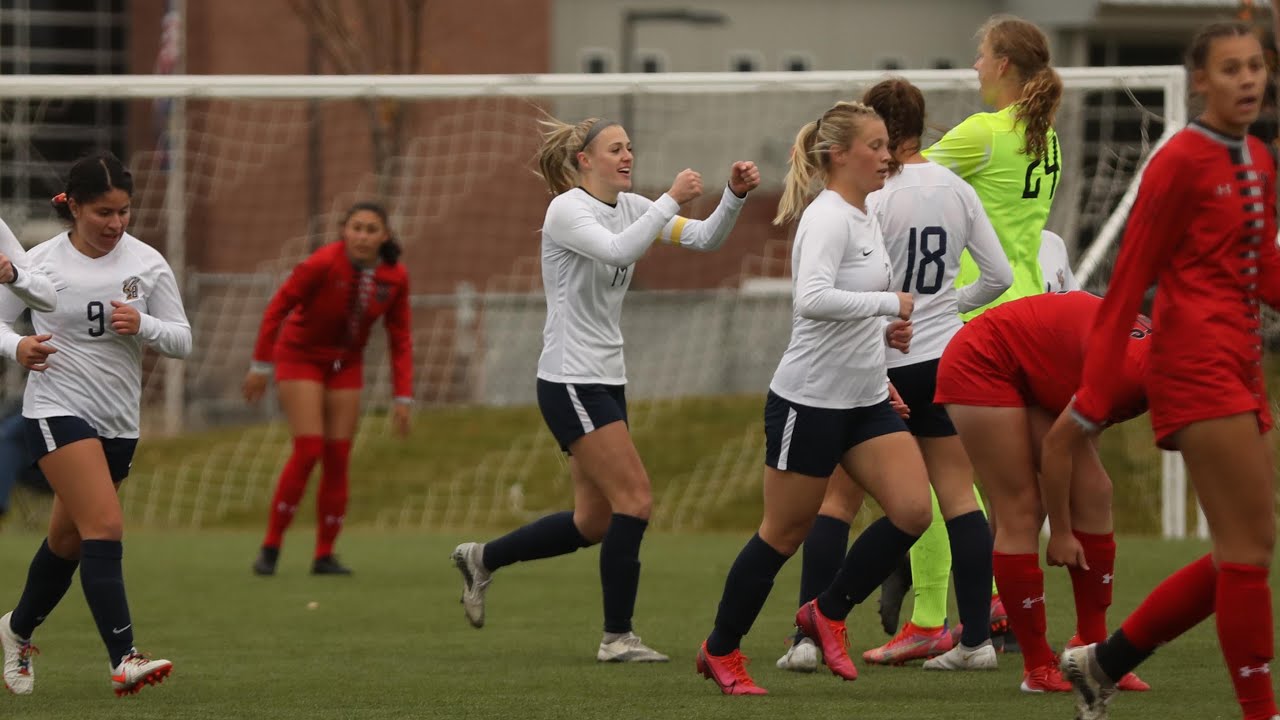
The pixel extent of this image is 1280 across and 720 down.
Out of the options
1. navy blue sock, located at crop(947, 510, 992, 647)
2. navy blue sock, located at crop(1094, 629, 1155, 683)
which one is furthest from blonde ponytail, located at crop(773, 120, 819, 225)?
navy blue sock, located at crop(1094, 629, 1155, 683)

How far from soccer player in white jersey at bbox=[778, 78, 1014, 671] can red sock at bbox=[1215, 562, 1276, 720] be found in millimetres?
1518

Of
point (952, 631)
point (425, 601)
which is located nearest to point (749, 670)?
point (952, 631)

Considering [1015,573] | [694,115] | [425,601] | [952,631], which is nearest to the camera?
[1015,573]

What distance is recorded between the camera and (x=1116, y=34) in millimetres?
30672

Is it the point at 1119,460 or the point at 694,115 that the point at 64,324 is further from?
the point at 694,115

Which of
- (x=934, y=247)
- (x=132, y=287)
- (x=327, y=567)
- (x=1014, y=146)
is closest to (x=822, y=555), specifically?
(x=934, y=247)

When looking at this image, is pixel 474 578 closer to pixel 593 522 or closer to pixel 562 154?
pixel 593 522

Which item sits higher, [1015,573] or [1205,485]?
[1205,485]

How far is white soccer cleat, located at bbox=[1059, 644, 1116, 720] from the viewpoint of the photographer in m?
4.66

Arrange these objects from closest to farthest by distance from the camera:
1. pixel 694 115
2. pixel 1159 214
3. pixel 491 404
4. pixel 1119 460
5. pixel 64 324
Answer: pixel 1159 214 < pixel 64 324 < pixel 1119 460 < pixel 491 404 < pixel 694 115

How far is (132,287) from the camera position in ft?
19.7

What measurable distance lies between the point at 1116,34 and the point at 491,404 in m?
17.8

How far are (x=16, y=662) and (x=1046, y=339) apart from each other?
3470 millimetres

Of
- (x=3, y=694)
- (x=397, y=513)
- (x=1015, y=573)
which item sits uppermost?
(x=1015, y=573)
